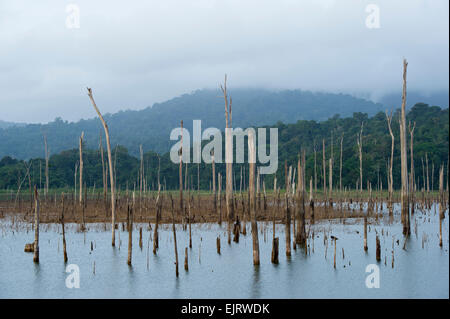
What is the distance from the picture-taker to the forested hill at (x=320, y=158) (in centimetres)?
4831

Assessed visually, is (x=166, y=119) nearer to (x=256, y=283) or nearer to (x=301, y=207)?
(x=301, y=207)

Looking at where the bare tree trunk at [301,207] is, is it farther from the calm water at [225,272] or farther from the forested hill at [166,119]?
the forested hill at [166,119]

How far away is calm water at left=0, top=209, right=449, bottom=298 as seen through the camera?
12.3 m

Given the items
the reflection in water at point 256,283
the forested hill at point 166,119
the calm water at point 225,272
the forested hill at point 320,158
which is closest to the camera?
the reflection in water at point 256,283

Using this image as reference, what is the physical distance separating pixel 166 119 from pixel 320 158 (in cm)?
8373

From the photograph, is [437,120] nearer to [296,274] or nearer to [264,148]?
[264,148]

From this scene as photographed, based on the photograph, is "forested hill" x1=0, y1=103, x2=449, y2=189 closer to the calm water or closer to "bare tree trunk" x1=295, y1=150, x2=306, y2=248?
the calm water

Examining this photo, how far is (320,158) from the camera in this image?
167 ft

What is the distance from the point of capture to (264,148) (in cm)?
6069

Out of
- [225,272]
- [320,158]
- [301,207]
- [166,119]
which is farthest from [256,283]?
[166,119]

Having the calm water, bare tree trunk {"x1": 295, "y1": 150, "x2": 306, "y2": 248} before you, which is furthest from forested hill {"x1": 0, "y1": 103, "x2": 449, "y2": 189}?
bare tree trunk {"x1": 295, "y1": 150, "x2": 306, "y2": 248}

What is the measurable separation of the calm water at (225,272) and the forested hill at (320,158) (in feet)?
78.0

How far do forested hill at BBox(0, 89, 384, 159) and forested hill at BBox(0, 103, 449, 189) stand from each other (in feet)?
42.7

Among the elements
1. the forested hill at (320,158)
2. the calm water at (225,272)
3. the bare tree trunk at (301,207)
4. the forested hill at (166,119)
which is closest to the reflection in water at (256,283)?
the calm water at (225,272)
